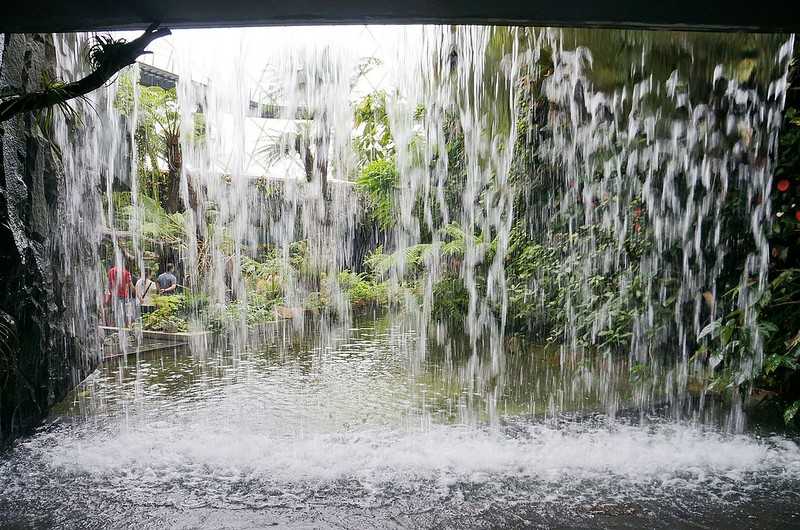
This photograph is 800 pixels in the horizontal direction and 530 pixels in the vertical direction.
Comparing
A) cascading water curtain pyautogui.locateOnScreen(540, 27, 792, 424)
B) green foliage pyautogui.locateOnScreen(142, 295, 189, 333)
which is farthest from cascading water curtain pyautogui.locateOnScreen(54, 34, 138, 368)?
cascading water curtain pyautogui.locateOnScreen(540, 27, 792, 424)

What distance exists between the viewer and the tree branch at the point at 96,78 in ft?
10.7

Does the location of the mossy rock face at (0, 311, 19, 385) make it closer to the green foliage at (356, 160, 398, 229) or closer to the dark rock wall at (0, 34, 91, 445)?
the dark rock wall at (0, 34, 91, 445)

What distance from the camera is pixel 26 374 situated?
186 inches

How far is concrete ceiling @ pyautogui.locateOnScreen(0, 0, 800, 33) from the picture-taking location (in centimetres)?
319

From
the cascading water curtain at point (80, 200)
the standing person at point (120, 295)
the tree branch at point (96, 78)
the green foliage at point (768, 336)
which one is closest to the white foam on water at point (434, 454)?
the green foliage at point (768, 336)

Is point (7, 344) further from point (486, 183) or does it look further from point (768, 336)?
point (486, 183)

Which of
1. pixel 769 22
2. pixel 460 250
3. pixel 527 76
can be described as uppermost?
pixel 527 76

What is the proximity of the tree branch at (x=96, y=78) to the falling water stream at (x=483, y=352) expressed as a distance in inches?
87.8

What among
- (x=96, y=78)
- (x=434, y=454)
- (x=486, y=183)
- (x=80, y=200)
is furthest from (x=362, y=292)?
(x=96, y=78)

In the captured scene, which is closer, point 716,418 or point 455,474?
point 455,474

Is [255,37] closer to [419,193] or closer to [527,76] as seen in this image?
[419,193]

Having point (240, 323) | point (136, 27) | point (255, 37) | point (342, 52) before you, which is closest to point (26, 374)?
point (136, 27)

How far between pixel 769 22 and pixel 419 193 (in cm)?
887

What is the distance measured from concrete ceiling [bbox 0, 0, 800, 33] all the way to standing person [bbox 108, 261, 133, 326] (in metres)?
6.56
